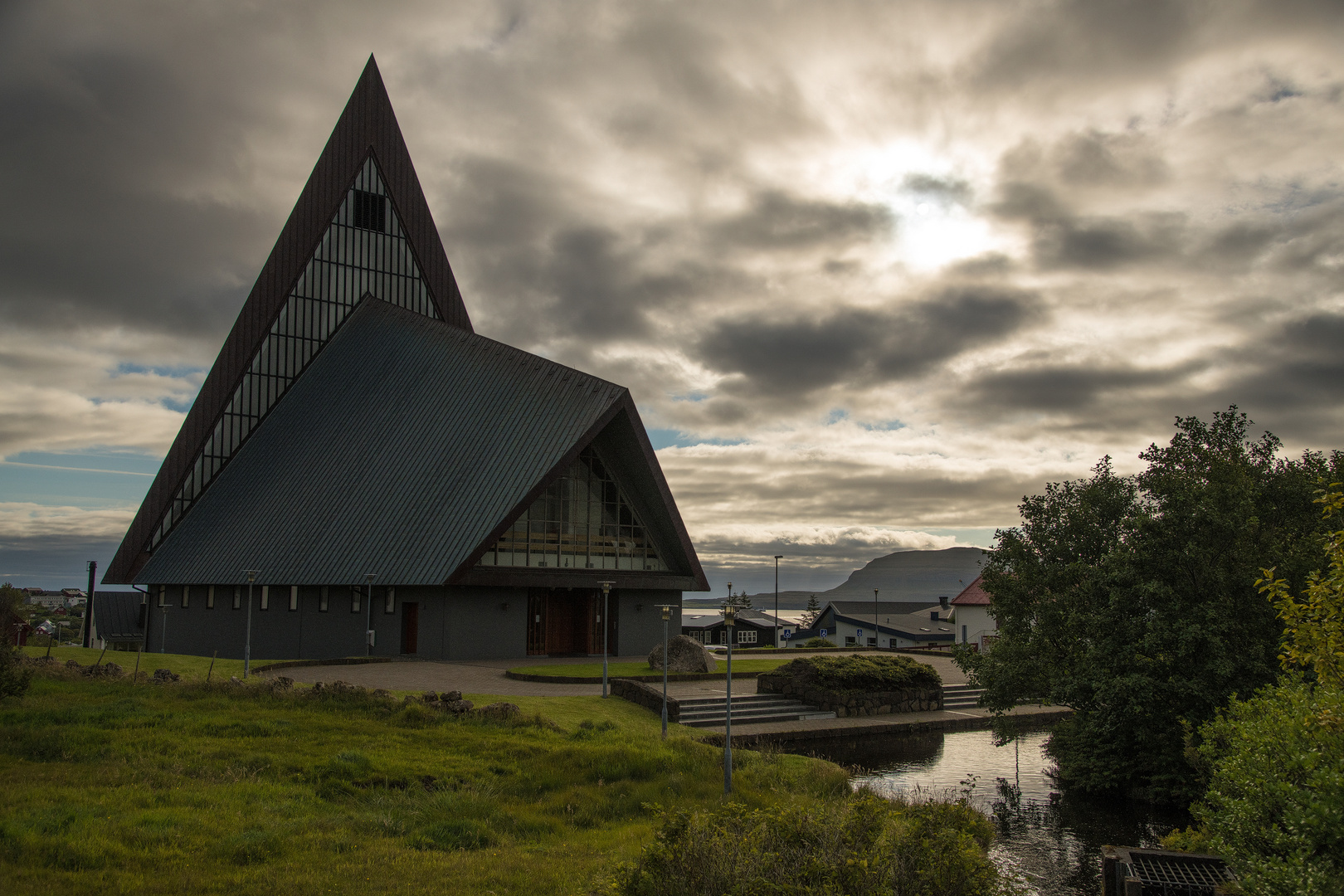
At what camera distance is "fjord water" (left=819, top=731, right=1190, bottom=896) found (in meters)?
13.7

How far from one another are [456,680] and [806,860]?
19.0 meters

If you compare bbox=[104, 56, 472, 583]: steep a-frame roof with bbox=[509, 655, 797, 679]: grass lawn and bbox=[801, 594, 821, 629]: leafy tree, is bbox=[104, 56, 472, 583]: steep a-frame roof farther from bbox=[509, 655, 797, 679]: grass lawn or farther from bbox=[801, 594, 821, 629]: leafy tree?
bbox=[801, 594, 821, 629]: leafy tree

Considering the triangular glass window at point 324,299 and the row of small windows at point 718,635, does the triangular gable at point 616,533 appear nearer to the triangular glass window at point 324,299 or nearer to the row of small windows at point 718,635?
the triangular glass window at point 324,299

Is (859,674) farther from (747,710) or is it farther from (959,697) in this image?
(959,697)

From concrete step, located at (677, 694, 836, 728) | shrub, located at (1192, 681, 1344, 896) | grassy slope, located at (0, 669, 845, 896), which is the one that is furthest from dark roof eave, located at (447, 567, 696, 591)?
shrub, located at (1192, 681, 1344, 896)

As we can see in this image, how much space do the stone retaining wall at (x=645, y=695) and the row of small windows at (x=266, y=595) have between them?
12.3m

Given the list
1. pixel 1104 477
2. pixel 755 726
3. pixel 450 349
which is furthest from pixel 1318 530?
pixel 450 349

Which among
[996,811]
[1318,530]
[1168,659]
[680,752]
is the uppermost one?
[1318,530]

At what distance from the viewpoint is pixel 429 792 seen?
13.2 metres

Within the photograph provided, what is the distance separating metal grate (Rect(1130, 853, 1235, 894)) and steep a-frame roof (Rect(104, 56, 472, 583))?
41.2 meters

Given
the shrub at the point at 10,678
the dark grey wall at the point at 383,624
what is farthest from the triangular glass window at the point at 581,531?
the shrub at the point at 10,678

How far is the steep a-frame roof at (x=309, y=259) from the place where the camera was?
1624 inches

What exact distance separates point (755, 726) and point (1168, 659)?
10.1 meters

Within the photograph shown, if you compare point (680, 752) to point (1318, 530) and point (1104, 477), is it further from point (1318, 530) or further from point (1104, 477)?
point (1318, 530)
